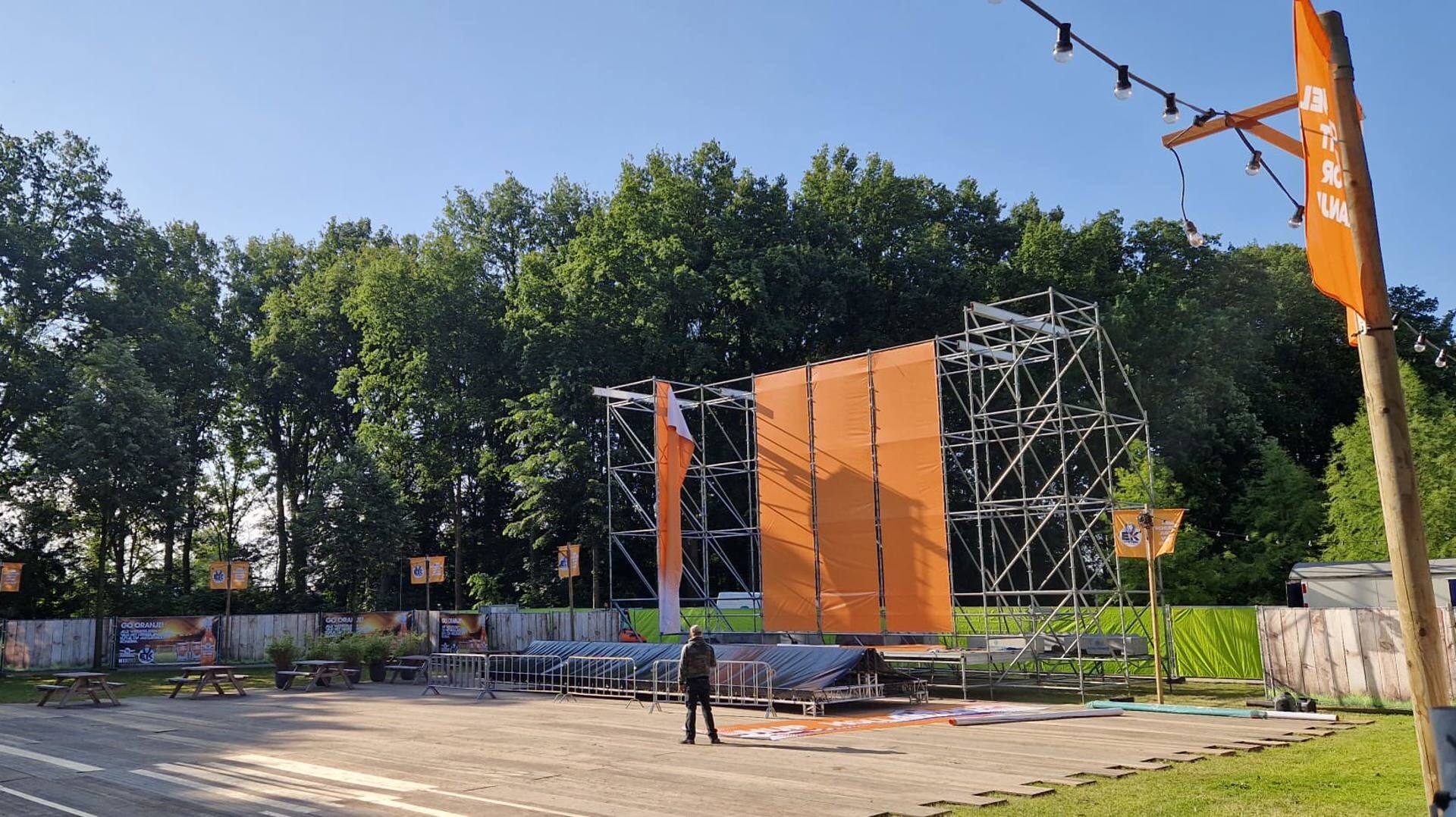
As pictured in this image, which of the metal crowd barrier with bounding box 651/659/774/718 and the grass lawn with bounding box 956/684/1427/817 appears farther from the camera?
the metal crowd barrier with bounding box 651/659/774/718

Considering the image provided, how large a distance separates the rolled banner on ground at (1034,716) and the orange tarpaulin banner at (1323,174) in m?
10.9

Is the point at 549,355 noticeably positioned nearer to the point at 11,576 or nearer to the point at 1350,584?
the point at 11,576

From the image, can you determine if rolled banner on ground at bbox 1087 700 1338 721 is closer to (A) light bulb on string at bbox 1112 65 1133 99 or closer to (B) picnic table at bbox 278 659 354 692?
(A) light bulb on string at bbox 1112 65 1133 99

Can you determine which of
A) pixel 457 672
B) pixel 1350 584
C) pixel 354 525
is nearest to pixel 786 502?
pixel 457 672

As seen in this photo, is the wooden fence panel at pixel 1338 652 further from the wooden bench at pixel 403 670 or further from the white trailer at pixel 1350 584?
the wooden bench at pixel 403 670

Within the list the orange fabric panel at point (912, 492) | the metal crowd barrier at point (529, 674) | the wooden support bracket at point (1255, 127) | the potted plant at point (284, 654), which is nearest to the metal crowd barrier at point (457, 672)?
the metal crowd barrier at point (529, 674)

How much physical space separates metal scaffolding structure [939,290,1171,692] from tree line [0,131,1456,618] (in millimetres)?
3333

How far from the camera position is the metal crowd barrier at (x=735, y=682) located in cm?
1850

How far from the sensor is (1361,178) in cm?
585

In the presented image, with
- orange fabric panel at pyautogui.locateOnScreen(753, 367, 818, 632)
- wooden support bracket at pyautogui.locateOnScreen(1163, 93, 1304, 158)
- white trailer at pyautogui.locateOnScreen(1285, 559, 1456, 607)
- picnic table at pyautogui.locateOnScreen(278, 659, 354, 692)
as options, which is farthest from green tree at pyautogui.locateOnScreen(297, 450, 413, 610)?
wooden support bracket at pyautogui.locateOnScreen(1163, 93, 1304, 158)

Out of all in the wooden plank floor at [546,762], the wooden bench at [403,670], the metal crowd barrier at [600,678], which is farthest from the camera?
the wooden bench at [403,670]

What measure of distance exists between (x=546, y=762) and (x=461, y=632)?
21.6 metres

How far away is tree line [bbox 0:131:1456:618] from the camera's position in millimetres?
36594

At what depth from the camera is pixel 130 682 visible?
27.5 metres
